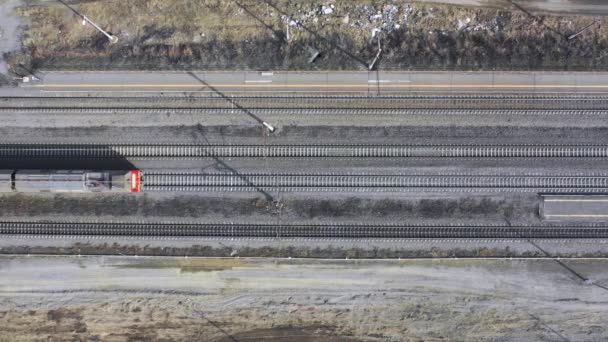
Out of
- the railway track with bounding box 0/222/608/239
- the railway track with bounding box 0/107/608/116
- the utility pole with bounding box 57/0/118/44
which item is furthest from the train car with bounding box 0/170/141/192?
the utility pole with bounding box 57/0/118/44

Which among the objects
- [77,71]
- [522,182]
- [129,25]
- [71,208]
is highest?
[129,25]

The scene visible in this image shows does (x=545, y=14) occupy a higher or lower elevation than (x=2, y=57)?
higher

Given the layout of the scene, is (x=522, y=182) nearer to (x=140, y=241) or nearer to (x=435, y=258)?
(x=435, y=258)

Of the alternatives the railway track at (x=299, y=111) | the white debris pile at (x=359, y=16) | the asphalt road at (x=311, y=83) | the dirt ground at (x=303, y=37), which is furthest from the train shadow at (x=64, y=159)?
the white debris pile at (x=359, y=16)

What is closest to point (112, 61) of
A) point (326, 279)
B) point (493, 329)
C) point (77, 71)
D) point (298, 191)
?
point (77, 71)

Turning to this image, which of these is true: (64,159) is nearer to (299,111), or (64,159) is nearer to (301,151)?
(301,151)

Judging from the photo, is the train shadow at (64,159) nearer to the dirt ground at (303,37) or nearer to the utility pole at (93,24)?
the dirt ground at (303,37)
